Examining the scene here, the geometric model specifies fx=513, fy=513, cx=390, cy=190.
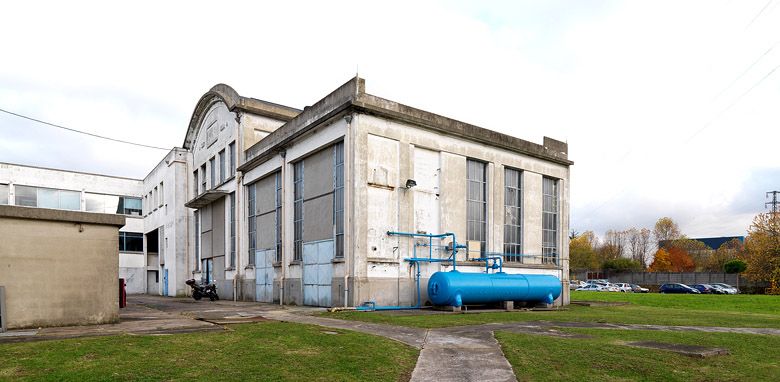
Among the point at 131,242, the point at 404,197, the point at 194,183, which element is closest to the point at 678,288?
the point at 404,197

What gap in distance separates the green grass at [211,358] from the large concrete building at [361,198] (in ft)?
30.0

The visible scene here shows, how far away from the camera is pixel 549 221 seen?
27.0 m

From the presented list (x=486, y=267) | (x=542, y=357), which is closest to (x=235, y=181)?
(x=486, y=267)

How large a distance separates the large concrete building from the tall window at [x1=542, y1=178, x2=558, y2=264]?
0.27ft

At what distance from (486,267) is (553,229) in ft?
22.4

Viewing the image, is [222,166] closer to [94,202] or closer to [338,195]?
[338,195]

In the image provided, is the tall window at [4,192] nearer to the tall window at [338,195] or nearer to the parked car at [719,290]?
the tall window at [338,195]

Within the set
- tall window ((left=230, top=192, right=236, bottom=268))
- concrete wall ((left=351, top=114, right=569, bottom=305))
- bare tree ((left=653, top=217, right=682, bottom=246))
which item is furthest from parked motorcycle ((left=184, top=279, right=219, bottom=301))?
bare tree ((left=653, top=217, right=682, bottom=246))

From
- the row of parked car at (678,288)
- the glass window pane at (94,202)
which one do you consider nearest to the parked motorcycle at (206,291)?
the glass window pane at (94,202)

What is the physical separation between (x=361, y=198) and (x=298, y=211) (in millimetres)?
5393

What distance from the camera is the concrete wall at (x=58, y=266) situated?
11086mm

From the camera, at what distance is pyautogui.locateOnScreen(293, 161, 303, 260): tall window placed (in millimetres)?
22828

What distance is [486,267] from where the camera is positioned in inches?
875

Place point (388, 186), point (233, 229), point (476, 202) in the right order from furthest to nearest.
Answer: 1. point (233, 229)
2. point (476, 202)
3. point (388, 186)
